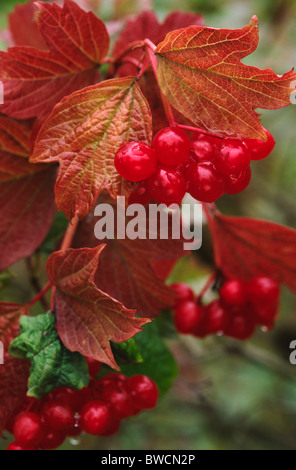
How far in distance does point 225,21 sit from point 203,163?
103 cm

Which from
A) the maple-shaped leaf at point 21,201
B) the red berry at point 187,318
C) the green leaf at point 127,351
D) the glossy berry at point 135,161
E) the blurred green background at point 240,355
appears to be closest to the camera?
the glossy berry at point 135,161

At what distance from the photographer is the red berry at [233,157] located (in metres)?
0.50

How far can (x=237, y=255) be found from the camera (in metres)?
0.85

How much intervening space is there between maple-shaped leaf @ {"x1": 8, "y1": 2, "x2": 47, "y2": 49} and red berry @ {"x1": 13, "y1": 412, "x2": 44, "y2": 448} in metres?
0.65

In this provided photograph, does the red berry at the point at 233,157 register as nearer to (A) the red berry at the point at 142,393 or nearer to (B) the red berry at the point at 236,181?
(B) the red berry at the point at 236,181

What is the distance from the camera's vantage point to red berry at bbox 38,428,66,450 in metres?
0.61

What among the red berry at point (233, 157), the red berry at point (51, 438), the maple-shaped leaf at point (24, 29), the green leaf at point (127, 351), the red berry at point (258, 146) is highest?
the maple-shaped leaf at point (24, 29)

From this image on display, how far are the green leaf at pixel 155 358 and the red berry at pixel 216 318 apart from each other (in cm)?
9

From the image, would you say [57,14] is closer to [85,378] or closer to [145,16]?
[145,16]

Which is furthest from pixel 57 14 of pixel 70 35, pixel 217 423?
pixel 217 423

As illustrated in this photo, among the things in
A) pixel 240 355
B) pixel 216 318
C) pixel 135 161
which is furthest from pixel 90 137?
pixel 240 355

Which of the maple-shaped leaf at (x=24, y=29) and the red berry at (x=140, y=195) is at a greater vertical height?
the maple-shaped leaf at (x=24, y=29)

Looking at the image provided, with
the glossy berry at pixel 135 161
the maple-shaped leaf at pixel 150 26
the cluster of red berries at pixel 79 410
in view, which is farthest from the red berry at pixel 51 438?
the maple-shaped leaf at pixel 150 26

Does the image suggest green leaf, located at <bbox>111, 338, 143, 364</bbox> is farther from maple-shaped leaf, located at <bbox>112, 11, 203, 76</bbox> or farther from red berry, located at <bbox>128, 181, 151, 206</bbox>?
maple-shaped leaf, located at <bbox>112, 11, 203, 76</bbox>
